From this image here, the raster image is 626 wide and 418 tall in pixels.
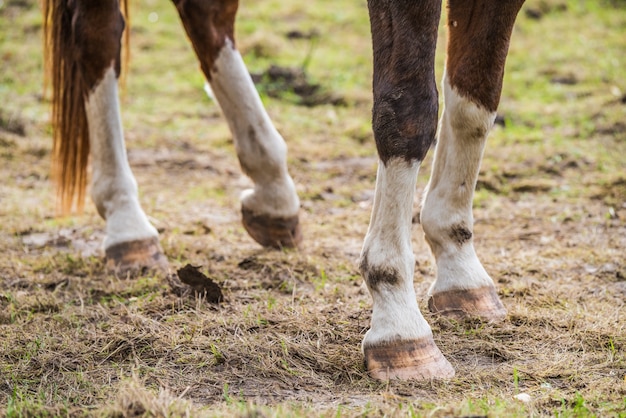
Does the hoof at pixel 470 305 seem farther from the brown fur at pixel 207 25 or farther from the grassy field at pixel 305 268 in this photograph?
the brown fur at pixel 207 25

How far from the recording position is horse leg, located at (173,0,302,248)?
11.4ft

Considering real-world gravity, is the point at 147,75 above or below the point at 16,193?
above

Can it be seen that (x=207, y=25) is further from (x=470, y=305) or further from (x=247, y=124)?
(x=470, y=305)

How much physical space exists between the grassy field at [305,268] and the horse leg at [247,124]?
6.1 inches

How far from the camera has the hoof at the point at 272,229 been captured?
3.51 meters

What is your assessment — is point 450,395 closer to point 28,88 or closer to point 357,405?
point 357,405

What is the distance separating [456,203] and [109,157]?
1634mm

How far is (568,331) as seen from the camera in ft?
8.02

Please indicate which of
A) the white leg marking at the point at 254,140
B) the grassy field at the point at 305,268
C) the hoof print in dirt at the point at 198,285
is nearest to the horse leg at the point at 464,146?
the grassy field at the point at 305,268

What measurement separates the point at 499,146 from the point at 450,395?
341 cm

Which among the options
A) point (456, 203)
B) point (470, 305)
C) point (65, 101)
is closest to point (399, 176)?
point (456, 203)

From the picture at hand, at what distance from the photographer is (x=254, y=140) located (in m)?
3.48

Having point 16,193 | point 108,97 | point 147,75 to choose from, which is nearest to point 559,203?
point 108,97

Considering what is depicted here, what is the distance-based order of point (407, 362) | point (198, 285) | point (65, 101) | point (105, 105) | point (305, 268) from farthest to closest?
point (65, 101), point (105, 105), point (305, 268), point (198, 285), point (407, 362)
